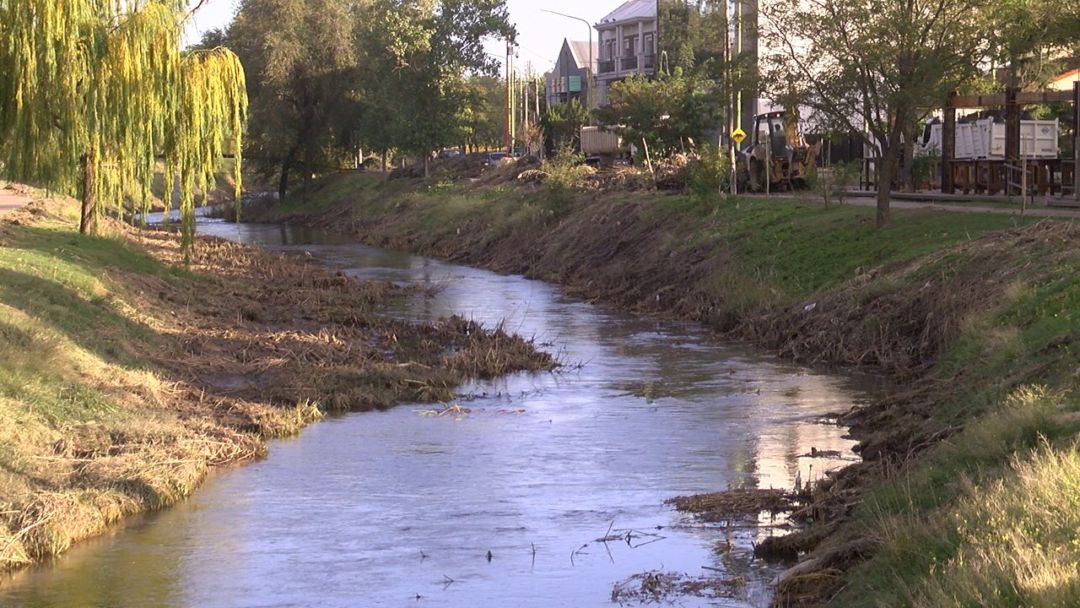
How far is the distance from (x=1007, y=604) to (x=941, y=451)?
558 cm

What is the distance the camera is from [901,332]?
24.2 meters

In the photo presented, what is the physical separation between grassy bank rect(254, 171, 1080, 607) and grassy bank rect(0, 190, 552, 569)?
6.37 metres

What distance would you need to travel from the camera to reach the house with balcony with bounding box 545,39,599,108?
358 ft

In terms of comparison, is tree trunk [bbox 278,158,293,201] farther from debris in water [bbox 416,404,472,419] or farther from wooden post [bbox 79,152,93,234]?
debris in water [bbox 416,404,472,419]

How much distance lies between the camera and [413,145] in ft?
243

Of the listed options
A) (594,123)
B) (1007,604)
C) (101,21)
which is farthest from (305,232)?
(1007,604)

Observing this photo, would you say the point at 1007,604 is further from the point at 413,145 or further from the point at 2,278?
the point at 413,145

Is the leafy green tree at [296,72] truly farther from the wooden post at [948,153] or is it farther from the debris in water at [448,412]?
the debris in water at [448,412]

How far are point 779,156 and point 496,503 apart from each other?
1253 inches

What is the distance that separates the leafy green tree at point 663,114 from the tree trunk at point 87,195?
25900 mm

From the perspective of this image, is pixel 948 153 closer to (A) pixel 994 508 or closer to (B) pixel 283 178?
(A) pixel 994 508

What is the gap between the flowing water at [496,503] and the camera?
1241cm

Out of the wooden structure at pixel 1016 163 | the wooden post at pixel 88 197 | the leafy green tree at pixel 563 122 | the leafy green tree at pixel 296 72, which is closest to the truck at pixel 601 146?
the leafy green tree at pixel 563 122

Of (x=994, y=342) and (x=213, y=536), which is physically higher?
(x=994, y=342)
